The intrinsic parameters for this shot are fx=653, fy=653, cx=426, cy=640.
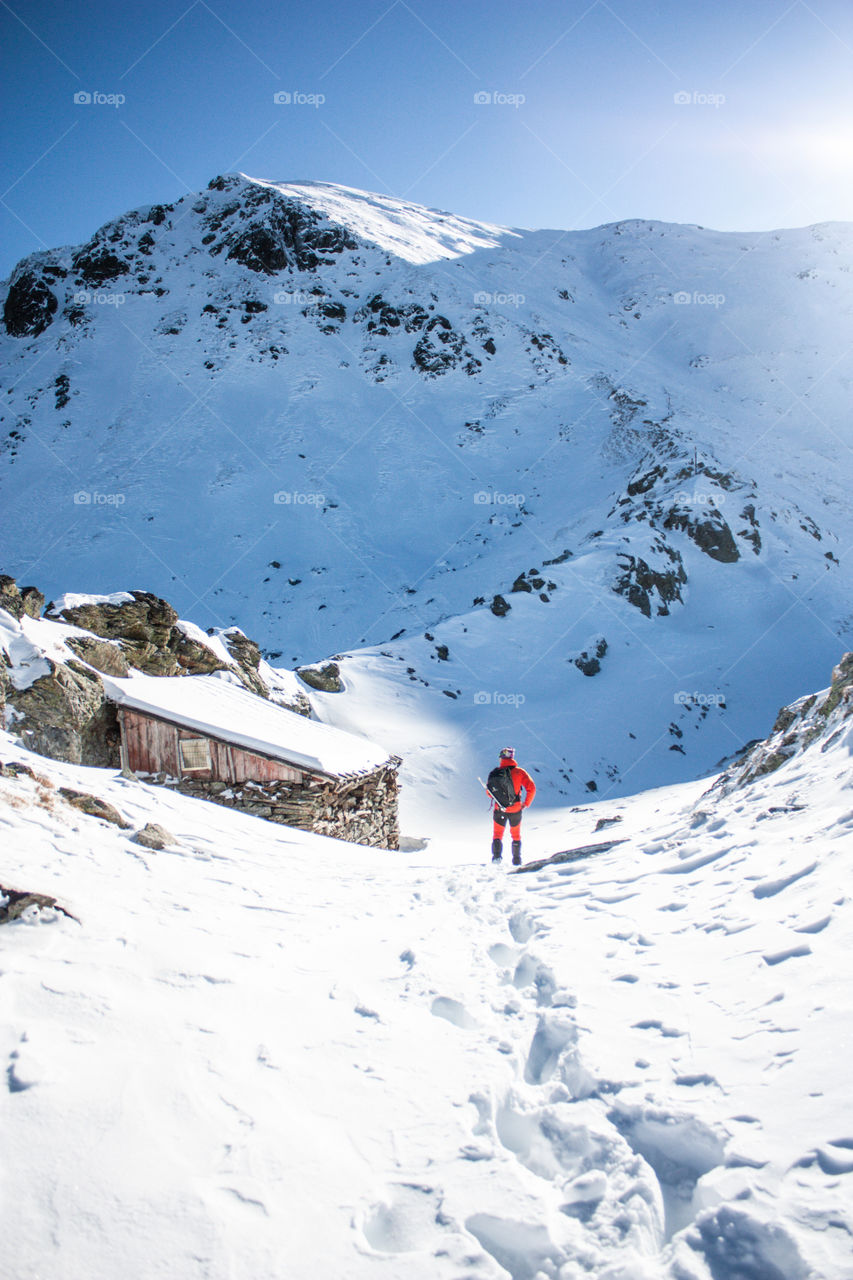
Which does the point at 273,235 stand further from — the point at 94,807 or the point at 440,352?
the point at 94,807

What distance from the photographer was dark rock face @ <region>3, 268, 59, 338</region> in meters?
62.7

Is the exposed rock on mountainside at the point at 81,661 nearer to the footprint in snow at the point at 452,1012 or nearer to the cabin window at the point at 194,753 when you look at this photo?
the cabin window at the point at 194,753

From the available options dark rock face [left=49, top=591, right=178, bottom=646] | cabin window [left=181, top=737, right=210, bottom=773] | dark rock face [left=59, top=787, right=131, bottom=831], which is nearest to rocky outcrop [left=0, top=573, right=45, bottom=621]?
dark rock face [left=49, top=591, right=178, bottom=646]

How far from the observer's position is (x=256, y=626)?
35.3 m

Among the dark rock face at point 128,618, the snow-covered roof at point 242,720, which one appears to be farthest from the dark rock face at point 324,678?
the snow-covered roof at point 242,720

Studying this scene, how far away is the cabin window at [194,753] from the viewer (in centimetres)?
1108

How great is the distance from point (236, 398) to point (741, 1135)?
56704mm

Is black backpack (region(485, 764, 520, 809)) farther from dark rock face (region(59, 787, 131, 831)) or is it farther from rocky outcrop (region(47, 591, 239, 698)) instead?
rocky outcrop (region(47, 591, 239, 698))

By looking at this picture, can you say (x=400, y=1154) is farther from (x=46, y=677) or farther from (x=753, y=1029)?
(x=46, y=677)

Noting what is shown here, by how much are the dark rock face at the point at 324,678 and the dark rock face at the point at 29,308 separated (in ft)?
192

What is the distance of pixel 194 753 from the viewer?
11.1m

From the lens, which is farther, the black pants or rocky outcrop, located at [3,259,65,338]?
rocky outcrop, located at [3,259,65,338]

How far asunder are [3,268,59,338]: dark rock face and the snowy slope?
241ft

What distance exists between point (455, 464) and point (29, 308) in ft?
155
